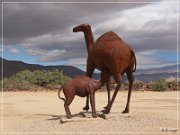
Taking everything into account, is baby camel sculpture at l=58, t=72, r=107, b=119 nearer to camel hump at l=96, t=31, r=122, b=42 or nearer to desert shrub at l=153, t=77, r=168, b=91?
camel hump at l=96, t=31, r=122, b=42

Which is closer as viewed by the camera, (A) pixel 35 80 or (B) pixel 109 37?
(B) pixel 109 37

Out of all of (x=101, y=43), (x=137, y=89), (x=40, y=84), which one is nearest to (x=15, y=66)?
(x=40, y=84)

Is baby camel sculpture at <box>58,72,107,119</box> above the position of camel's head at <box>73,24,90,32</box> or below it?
below

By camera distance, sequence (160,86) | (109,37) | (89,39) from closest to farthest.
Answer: (109,37)
(89,39)
(160,86)

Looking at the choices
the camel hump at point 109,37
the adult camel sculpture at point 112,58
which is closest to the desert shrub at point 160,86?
the adult camel sculpture at point 112,58

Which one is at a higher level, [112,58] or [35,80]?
[112,58]

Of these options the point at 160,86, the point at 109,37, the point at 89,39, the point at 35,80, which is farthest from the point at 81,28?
the point at 35,80

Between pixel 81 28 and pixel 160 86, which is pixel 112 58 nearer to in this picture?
pixel 81 28

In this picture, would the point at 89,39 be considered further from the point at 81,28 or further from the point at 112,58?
the point at 112,58

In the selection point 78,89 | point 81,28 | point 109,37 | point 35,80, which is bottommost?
point 35,80

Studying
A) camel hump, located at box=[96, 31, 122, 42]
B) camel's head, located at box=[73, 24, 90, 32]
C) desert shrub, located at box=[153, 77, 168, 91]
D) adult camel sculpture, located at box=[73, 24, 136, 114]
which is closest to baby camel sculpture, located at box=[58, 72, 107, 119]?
adult camel sculpture, located at box=[73, 24, 136, 114]

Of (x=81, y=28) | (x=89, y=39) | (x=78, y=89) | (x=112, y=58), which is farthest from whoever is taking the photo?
(x=89, y=39)

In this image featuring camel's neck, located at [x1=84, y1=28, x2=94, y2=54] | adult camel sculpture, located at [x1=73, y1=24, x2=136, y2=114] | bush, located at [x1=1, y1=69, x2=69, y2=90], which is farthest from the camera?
bush, located at [x1=1, y1=69, x2=69, y2=90]

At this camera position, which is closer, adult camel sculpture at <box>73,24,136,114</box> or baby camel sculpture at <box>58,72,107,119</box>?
baby camel sculpture at <box>58,72,107,119</box>
